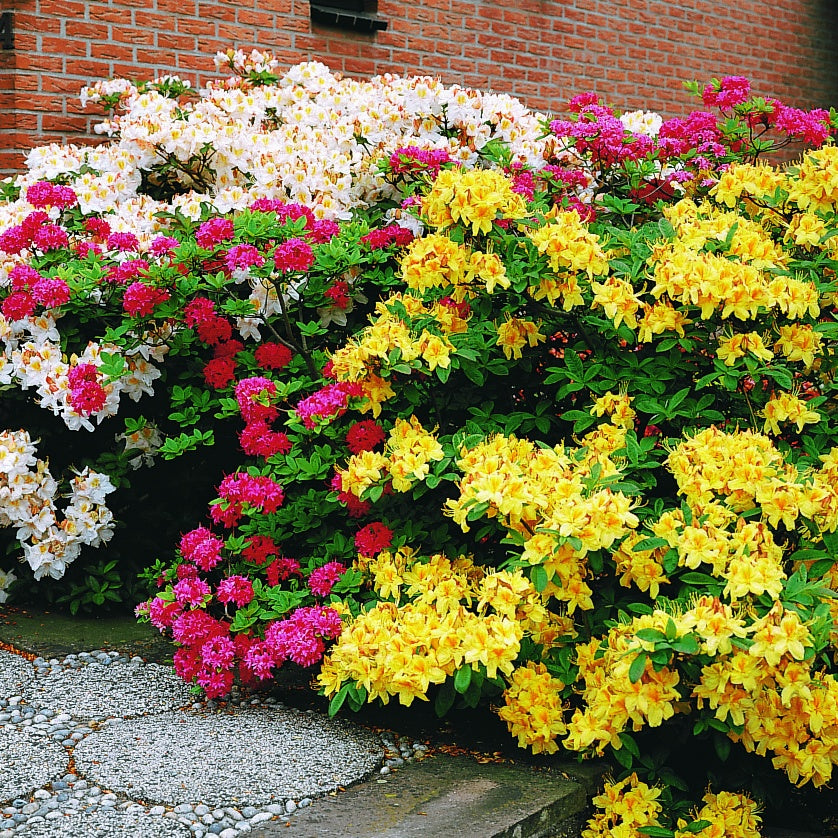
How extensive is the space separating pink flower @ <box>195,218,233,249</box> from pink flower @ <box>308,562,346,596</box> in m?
1.12

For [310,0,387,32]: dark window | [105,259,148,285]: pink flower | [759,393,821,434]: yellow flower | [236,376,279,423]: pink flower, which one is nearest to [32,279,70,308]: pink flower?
[105,259,148,285]: pink flower

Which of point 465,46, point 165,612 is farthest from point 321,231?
point 465,46

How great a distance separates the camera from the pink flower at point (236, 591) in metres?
2.87

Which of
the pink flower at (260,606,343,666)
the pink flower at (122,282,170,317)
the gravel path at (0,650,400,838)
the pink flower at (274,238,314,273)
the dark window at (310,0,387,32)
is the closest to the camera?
the gravel path at (0,650,400,838)

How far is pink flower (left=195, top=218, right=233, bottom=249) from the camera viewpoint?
3387mm

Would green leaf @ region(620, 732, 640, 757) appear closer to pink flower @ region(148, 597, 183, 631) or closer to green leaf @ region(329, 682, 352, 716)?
green leaf @ region(329, 682, 352, 716)

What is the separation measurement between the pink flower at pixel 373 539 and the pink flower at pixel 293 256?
2.60ft

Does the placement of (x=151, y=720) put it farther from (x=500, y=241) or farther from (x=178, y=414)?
(x=500, y=241)

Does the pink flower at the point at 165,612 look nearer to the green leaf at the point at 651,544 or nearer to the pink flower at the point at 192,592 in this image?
the pink flower at the point at 192,592

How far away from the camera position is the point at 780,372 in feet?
8.82

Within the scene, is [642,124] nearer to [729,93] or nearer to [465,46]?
[729,93]

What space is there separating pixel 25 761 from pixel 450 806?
3.19 feet

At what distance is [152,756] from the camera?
8.22 feet

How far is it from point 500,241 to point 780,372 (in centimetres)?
78
